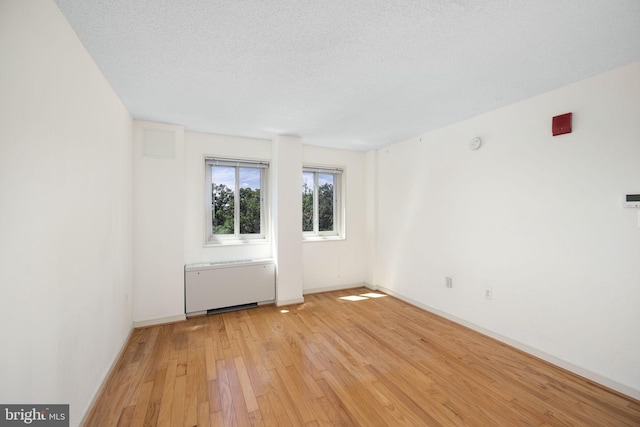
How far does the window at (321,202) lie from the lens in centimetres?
447

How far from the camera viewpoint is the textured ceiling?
136 centimetres

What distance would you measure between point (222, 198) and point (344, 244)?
2.23 metres

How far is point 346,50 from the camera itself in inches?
66.6

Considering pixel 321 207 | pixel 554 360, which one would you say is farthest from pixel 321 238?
pixel 554 360

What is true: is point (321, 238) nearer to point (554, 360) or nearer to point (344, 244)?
point (344, 244)

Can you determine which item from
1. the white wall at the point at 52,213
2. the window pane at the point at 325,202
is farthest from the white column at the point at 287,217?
the white wall at the point at 52,213

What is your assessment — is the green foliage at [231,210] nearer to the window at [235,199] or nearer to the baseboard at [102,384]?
the window at [235,199]

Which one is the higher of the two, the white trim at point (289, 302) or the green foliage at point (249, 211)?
the green foliage at point (249, 211)

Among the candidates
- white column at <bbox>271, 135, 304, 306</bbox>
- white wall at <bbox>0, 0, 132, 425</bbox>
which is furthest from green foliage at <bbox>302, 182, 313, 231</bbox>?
white wall at <bbox>0, 0, 132, 425</bbox>

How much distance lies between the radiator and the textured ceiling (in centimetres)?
201

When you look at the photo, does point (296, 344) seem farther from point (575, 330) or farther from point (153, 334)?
point (575, 330)

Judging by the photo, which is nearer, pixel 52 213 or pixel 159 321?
pixel 52 213

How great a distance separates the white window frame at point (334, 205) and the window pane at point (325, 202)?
0.06 m

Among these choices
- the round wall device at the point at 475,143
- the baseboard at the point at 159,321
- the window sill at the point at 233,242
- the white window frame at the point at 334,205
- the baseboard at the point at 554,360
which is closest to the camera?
the baseboard at the point at 554,360
